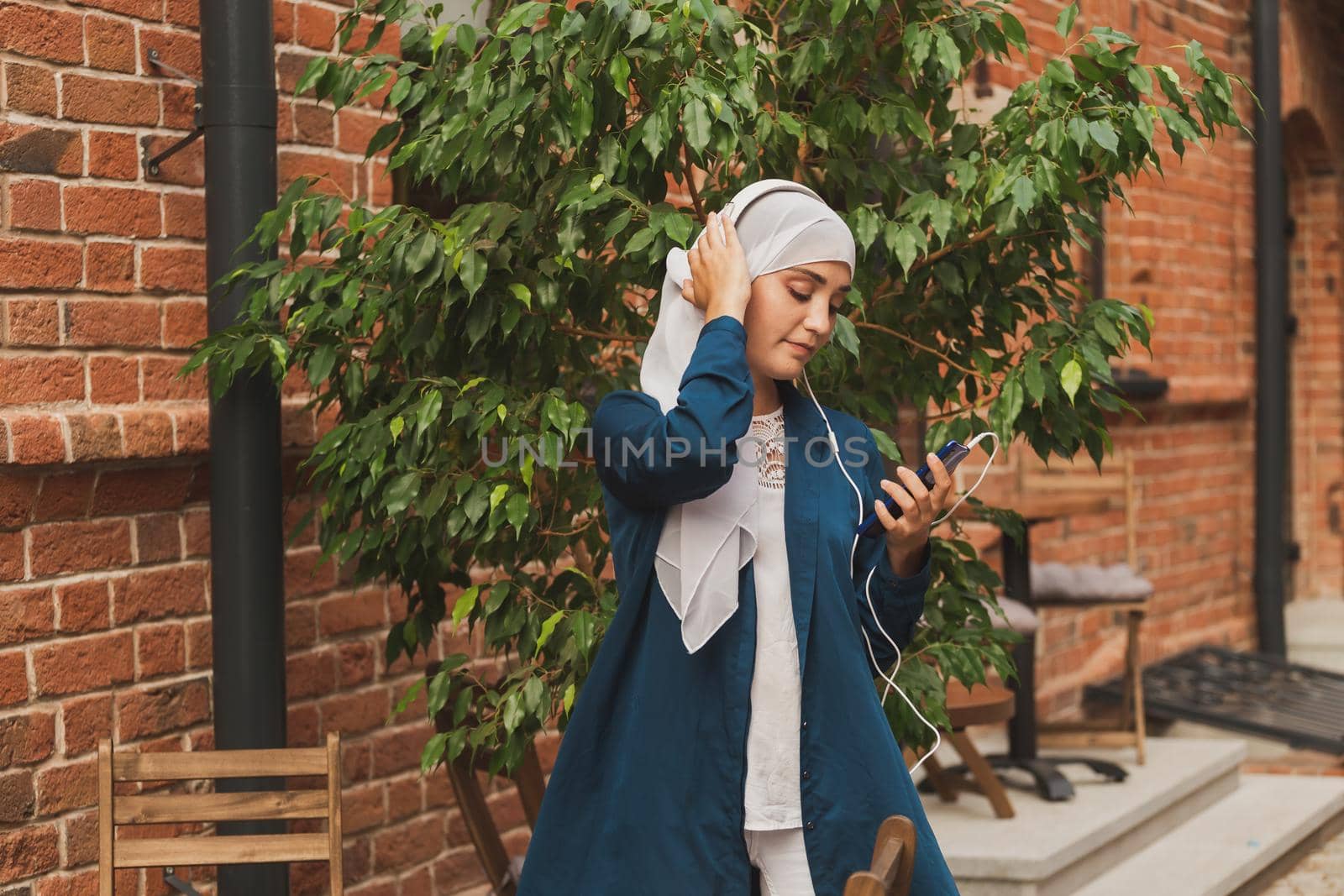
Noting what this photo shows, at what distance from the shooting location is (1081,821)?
187 inches

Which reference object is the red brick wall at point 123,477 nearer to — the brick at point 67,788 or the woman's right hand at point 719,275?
the brick at point 67,788

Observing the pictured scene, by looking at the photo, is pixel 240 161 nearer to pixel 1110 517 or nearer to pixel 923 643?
pixel 923 643

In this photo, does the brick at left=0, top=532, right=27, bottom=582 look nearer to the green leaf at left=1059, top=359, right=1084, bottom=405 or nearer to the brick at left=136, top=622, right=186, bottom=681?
the brick at left=136, top=622, right=186, bottom=681

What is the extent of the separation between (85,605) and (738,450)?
5.19 ft

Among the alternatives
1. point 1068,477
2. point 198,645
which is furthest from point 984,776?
point 198,645

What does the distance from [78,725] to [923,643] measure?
1671 mm

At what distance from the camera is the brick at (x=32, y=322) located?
9.71 feet

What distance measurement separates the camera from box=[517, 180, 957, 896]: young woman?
2.10 m

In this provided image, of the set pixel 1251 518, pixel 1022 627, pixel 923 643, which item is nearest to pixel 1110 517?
pixel 1251 518

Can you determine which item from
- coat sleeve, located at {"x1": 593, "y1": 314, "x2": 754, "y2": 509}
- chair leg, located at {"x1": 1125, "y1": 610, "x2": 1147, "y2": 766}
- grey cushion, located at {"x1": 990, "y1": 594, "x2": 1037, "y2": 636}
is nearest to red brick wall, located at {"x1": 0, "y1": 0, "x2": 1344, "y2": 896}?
coat sleeve, located at {"x1": 593, "y1": 314, "x2": 754, "y2": 509}

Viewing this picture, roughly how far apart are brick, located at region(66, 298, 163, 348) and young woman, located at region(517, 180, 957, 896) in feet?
4.60

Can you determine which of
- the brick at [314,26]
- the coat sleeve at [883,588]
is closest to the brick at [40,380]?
the brick at [314,26]

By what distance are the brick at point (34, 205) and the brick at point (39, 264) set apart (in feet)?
0.10

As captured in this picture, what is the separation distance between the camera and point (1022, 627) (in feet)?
15.9
